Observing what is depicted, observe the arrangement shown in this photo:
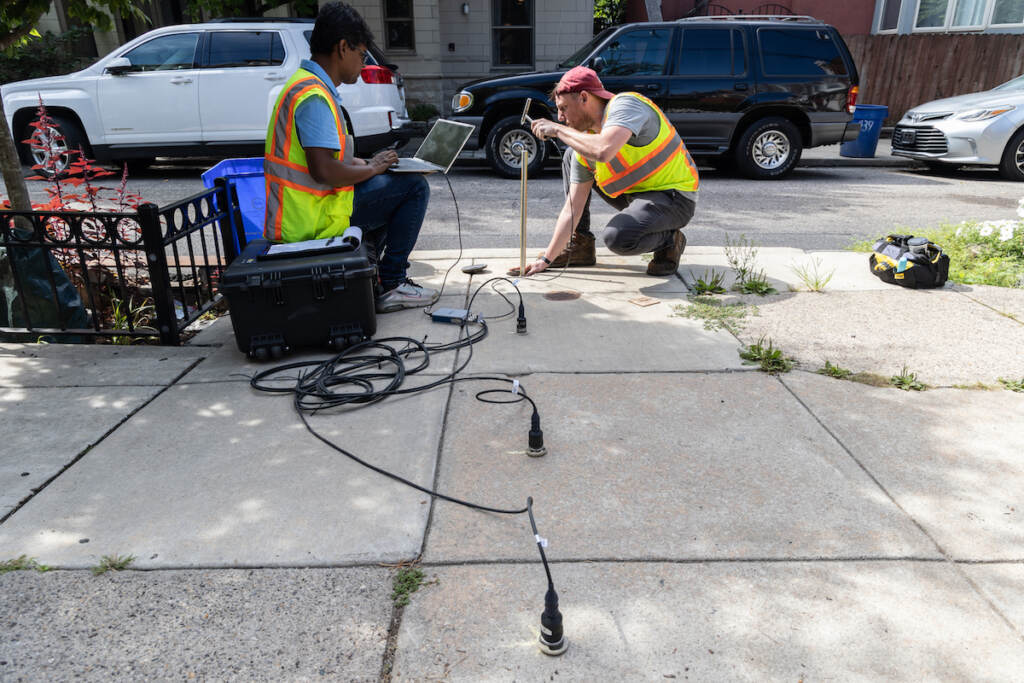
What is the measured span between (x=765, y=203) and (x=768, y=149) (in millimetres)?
2227

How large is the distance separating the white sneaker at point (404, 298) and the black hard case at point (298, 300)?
0.64m

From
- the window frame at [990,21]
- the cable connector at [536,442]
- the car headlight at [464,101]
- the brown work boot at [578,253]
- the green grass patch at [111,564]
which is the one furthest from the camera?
the window frame at [990,21]

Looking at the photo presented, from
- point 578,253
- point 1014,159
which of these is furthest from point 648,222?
point 1014,159

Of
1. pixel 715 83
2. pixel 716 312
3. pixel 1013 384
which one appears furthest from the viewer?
pixel 715 83

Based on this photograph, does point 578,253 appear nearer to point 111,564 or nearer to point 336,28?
point 336,28

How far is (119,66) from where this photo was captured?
32.0ft

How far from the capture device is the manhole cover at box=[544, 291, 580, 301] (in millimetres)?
4750

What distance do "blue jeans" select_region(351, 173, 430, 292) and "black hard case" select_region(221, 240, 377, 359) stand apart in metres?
0.65

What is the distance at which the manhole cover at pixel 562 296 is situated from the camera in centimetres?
475

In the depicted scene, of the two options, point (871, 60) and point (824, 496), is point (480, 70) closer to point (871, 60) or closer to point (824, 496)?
point (871, 60)

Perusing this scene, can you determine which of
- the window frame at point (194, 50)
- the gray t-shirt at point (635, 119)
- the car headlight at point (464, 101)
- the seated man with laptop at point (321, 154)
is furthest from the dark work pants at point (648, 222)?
the window frame at point (194, 50)

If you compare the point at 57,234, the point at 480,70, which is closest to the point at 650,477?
the point at 57,234

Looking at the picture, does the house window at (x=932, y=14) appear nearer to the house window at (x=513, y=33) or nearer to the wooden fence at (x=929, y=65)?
the wooden fence at (x=929, y=65)

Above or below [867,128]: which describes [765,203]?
below
